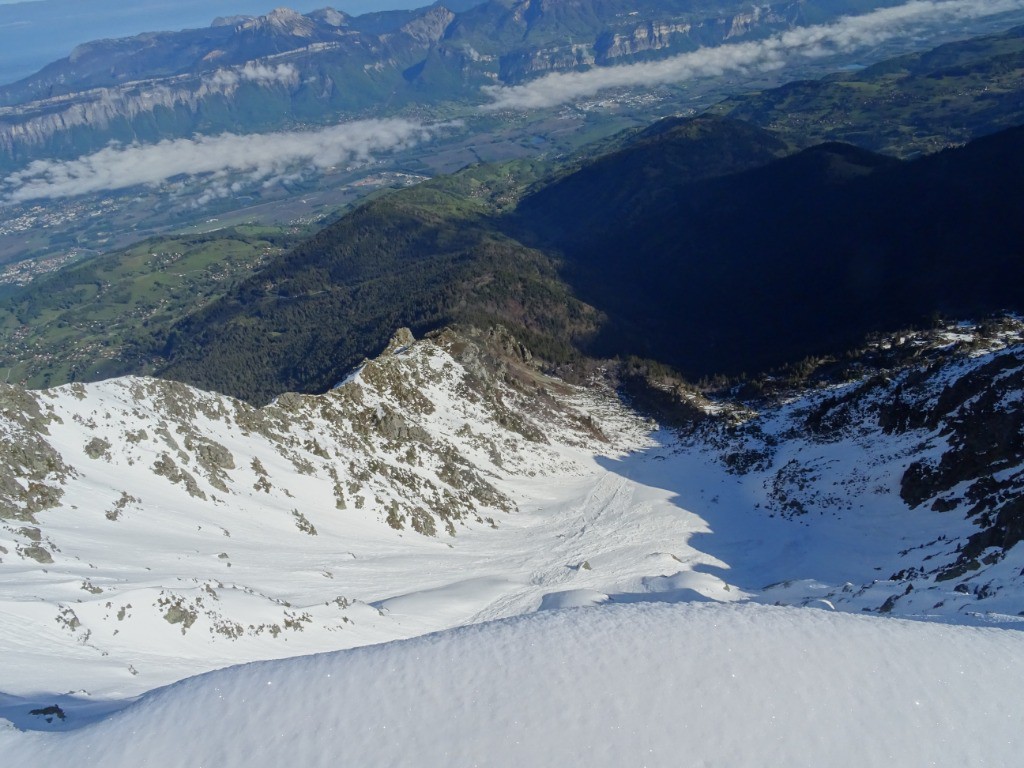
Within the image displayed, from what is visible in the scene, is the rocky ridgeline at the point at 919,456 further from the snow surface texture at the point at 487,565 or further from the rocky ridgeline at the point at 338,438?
the rocky ridgeline at the point at 338,438

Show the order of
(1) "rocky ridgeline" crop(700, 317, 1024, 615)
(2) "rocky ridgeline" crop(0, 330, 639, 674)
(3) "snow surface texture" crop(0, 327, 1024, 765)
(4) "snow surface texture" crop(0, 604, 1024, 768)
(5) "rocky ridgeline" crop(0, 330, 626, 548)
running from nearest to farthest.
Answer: (4) "snow surface texture" crop(0, 604, 1024, 768) → (3) "snow surface texture" crop(0, 327, 1024, 765) → (2) "rocky ridgeline" crop(0, 330, 639, 674) → (1) "rocky ridgeline" crop(700, 317, 1024, 615) → (5) "rocky ridgeline" crop(0, 330, 626, 548)

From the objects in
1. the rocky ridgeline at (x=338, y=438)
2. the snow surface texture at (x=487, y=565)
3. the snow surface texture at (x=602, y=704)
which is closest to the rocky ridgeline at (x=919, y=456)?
the snow surface texture at (x=487, y=565)

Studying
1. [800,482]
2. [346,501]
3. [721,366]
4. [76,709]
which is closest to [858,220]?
[721,366]

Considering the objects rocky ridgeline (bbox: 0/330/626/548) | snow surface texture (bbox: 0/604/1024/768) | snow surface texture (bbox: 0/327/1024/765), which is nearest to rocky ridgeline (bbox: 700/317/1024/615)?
snow surface texture (bbox: 0/327/1024/765)

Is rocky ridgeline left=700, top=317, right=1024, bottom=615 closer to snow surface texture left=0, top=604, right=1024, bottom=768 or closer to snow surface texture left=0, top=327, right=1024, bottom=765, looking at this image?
snow surface texture left=0, top=327, right=1024, bottom=765

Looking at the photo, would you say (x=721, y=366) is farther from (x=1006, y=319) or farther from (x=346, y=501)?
(x=346, y=501)

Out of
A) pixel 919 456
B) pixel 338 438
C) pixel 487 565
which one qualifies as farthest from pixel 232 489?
pixel 919 456
